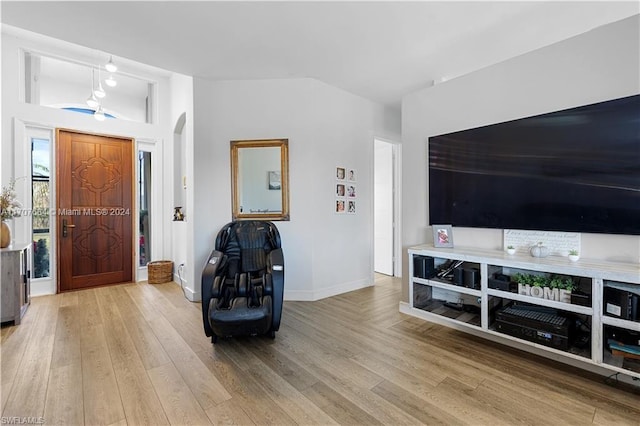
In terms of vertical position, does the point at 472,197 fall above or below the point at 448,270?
above

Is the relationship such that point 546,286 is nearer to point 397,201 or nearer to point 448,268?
point 448,268

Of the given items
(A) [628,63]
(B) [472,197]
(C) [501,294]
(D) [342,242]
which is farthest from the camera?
(D) [342,242]

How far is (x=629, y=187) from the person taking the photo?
1.89 meters

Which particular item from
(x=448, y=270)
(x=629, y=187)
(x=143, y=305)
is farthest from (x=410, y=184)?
(x=143, y=305)

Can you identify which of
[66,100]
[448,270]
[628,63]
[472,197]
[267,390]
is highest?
[66,100]

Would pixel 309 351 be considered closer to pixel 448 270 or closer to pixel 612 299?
pixel 448 270

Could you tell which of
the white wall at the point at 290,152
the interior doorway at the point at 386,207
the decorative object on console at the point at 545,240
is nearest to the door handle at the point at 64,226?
the white wall at the point at 290,152

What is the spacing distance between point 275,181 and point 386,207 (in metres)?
2.13

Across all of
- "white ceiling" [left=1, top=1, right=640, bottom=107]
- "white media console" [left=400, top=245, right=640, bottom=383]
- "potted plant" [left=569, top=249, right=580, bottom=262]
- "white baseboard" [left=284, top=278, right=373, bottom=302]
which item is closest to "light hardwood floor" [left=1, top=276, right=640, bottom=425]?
"white media console" [left=400, top=245, right=640, bottom=383]

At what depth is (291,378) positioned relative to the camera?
194cm

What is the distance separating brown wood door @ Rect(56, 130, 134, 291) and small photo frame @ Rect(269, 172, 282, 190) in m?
2.52

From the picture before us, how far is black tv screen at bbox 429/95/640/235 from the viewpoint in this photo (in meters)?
1.92

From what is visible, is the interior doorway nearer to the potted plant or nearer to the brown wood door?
the potted plant

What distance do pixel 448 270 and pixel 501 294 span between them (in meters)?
0.53
